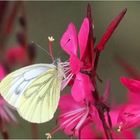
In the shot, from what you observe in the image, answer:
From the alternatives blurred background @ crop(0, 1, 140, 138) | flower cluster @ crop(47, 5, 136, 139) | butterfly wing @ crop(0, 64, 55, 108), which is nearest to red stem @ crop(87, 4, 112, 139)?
flower cluster @ crop(47, 5, 136, 139)

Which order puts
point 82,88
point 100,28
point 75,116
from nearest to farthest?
point 82,88 → point 75,116 → point 100,28

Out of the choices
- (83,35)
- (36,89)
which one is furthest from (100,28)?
(83,35)

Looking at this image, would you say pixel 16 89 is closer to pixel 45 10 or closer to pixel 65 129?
pixel 65 129

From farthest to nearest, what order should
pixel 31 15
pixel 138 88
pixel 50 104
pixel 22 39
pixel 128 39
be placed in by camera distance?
1. pixel 31 15
2. pixel 128 39
3. pixel 22 39
4. pixel 50 104
5. pixel 138 88

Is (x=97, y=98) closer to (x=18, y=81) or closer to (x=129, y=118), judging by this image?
(x=129, y=118)

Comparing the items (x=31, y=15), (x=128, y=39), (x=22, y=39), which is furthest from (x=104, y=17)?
(x=22, y=39)

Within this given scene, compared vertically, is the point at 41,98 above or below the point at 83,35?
below

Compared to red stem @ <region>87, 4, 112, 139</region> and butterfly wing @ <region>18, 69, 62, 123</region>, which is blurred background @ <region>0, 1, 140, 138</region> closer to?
butterfly wing @ <region>18, 69, 62, 123</region>
